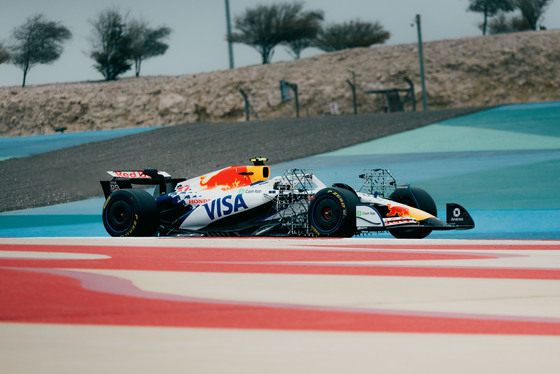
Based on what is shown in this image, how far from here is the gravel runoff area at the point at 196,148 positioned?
2713 cm

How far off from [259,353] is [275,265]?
4.31m

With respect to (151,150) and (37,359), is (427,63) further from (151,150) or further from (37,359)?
(37,359)

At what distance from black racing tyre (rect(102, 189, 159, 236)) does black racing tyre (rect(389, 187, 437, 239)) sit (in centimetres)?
370

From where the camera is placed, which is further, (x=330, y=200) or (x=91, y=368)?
(x=330, y=200)

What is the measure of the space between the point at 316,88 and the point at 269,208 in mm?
56259

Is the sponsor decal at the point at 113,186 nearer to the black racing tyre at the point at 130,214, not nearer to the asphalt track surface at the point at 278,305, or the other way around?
the black racing tyre at the point at 130,214

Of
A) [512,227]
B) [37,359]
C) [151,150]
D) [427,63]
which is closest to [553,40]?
[427,63]

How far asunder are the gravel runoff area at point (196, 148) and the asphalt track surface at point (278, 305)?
13869mm

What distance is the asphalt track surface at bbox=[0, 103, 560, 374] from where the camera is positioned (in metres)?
4.55

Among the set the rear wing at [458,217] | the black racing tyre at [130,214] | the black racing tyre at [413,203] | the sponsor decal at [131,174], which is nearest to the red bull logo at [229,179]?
the black racing tyre at [130,214]

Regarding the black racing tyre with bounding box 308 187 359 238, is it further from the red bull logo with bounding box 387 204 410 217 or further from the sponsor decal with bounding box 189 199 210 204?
the sponsor decal with bounding box 189 199 210 204

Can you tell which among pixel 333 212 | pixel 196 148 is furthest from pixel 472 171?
pixel 196 148

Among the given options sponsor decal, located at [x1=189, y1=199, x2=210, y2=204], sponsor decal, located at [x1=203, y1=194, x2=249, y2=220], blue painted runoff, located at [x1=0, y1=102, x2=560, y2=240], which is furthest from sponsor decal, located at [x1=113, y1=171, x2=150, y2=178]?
sponsor decal, located at [x1=203, y1=194, x2=249, y2=220]

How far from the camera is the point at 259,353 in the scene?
4.66m
